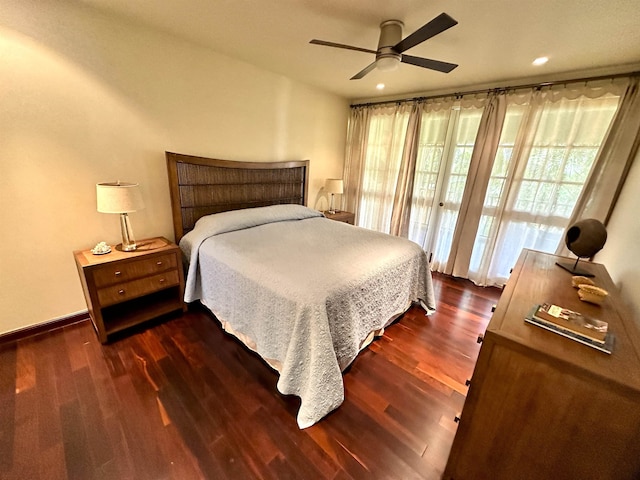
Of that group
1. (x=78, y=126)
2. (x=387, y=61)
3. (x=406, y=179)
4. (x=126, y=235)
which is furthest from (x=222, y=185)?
(x=406, y=179)

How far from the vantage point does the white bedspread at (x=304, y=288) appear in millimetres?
1406

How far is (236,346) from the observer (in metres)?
1.97

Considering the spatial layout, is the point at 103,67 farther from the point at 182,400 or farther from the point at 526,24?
the point at 526,24

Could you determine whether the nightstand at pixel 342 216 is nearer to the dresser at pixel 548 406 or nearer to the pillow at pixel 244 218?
the pillow at pixel 244 218

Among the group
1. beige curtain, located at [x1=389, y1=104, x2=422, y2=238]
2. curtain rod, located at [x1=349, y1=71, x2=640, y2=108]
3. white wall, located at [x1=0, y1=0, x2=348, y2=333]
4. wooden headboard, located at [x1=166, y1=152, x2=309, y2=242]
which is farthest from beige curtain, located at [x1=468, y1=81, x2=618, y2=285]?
white wall, located at [x1=0, y1=0, x2=348, y2=333]

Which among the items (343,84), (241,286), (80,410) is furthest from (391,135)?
(80,410)

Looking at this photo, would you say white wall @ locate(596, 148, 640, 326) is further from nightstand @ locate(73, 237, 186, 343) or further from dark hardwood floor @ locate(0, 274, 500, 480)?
nightstand @ locate(73, 237, 186, 343)

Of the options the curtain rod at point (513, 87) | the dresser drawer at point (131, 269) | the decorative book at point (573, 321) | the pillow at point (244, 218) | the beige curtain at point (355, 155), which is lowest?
the dresser drawer at point (131, 269)

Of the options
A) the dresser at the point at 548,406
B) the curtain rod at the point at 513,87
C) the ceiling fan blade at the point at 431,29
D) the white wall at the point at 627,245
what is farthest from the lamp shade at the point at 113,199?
the curtain rod at the point at 513,87

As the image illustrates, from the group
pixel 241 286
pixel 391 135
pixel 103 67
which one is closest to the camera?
pixel 241 286

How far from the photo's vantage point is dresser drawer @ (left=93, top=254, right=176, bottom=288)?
181 centimetres

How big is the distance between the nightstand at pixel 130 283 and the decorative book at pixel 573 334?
2.40 m

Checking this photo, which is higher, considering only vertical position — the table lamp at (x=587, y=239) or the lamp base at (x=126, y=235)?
the table lamp at (x=587, y=239)

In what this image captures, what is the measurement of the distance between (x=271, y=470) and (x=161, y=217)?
2234 millimetres
